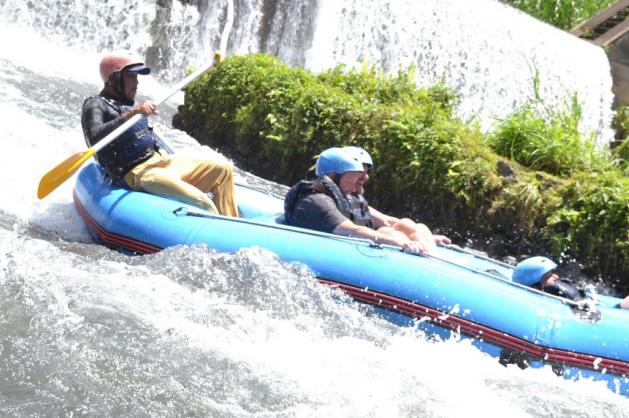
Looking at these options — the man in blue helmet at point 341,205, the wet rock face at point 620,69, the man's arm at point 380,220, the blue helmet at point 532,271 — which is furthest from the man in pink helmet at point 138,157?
the wet rock face at point 620,69

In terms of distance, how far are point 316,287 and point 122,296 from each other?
1.09 m

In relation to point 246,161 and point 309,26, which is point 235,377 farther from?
point 309,26

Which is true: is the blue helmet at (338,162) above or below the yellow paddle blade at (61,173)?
above

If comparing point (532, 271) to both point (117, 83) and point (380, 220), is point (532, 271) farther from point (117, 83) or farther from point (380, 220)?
point (117, 83)

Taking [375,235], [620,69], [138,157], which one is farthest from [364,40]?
[375,235]

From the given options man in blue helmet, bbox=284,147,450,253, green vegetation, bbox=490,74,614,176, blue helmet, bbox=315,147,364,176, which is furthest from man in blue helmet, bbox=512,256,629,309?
green vegetation, bbox=490,74,614,176

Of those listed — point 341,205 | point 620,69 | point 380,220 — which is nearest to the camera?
point 341,205

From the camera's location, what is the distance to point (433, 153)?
952cm

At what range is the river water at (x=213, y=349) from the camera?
186 inches

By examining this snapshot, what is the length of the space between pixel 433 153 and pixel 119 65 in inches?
126

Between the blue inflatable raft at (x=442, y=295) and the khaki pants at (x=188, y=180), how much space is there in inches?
11.6

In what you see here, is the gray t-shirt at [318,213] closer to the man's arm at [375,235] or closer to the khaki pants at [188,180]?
the man's arm at [375,235]

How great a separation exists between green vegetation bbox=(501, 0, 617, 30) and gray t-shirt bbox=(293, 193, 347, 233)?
1261 cm

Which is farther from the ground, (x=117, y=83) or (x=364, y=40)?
(x=364, y=40)
